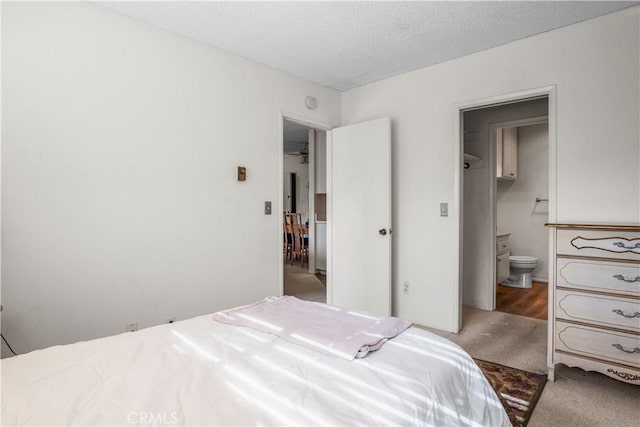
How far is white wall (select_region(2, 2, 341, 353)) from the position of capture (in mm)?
1898

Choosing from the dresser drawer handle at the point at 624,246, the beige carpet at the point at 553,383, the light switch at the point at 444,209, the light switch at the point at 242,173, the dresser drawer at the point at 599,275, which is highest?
the light switch at the point at 242,173

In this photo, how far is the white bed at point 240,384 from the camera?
0.89m

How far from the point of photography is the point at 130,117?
2.29m

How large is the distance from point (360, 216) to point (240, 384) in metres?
2.60

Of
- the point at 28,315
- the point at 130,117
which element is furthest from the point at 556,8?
the point at 28,315

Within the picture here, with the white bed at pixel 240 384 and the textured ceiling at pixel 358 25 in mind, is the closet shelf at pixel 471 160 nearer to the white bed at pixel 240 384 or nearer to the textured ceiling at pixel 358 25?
the textured ceiling at pixel 358 25

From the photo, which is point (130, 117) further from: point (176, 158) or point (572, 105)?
point (572, 105)

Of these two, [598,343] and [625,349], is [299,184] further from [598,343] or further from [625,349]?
[625,349]

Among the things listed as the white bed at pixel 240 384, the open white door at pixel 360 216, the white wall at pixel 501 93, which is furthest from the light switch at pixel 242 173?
the white bed at pixel 240 384

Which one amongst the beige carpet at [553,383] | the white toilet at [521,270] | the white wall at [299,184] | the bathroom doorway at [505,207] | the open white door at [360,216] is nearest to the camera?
the beige carpet at [553,383]

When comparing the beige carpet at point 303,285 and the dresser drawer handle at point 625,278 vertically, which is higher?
the dresser drawer handle at point 625,278

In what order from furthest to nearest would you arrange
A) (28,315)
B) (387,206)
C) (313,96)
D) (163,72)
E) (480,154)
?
(480,154) → (313,96) → (387,206) → (163,72) → (28,315)

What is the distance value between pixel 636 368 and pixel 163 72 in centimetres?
349

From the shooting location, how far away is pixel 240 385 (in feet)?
3.34
